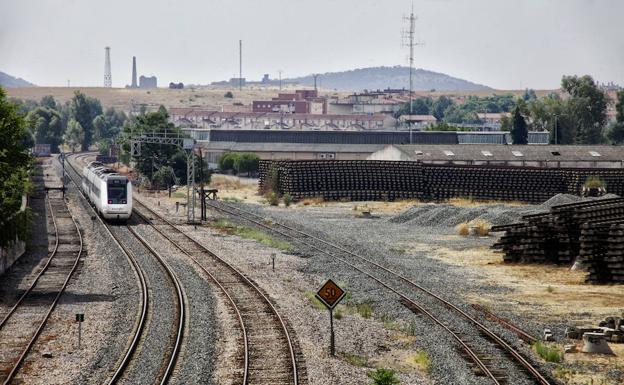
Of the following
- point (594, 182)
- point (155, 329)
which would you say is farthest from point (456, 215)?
point (155, 329)

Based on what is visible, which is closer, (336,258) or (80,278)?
(80,278)

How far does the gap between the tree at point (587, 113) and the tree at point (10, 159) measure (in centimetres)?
12143

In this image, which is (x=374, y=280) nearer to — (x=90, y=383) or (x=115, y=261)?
(x=115, y=261)

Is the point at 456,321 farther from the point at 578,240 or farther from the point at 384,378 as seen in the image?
the point at 578,240

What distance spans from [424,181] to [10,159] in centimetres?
5185

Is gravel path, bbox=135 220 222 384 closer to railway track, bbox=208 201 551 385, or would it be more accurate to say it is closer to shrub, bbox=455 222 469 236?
railway track, bbox=208 201 551 385

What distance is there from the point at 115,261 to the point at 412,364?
68.3 feet

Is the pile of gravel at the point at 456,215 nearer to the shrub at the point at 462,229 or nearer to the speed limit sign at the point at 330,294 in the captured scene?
the shrub at the point at 462,229

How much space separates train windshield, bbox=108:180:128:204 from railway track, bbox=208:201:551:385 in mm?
12388

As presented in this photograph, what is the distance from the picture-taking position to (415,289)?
35594 millimetres

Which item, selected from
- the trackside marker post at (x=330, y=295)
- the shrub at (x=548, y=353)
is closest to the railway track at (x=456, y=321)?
the shrub at (x=548, y=353)

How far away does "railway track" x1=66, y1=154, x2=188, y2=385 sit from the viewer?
22.8 m

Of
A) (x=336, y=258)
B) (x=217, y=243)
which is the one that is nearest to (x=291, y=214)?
(x=217, y=243)

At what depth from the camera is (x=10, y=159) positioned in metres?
33.1
